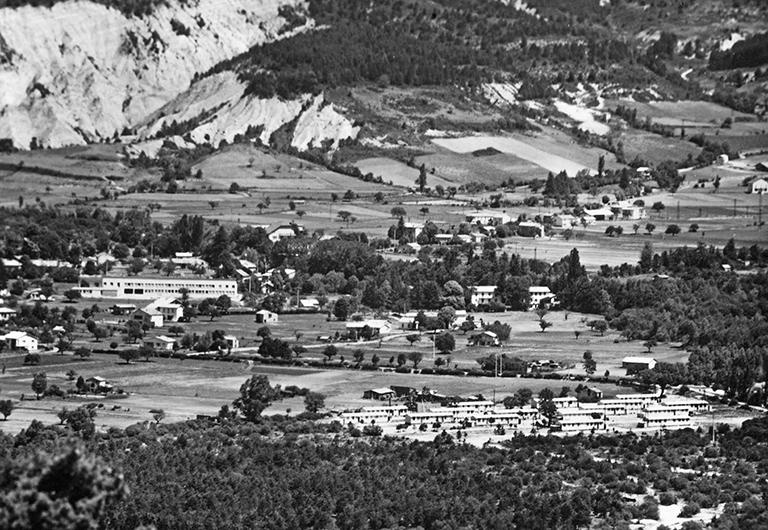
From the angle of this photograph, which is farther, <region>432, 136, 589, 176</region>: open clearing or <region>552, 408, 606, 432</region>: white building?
<region>432, 136, 589, 176</region>: open clearing

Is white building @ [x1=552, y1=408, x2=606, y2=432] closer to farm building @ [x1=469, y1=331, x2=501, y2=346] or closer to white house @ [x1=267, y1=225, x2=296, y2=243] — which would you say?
farm building @ [x1=469, y1=331, x2=501, y2=346]

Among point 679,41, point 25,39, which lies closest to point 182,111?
point 25,39

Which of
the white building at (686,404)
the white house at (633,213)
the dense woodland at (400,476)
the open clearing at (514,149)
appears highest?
the open clearing at (514,149)

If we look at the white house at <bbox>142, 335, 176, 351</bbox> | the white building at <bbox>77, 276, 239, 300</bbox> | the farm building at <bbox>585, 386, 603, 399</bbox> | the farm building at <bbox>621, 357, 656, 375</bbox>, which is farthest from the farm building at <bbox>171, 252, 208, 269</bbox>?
the farm building at <bbox>585, 386, 603, 399</bbox>

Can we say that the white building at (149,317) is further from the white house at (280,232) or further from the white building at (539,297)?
the white house at (280,232)

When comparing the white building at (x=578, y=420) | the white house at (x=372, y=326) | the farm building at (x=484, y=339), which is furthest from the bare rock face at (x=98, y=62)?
the white building at (x=578, y=420)

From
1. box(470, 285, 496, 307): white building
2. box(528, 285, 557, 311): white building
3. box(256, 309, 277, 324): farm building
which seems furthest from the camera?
box(470, 285, 496, 307): white building

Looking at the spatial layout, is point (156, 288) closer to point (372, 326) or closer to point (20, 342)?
point (372, 326)
